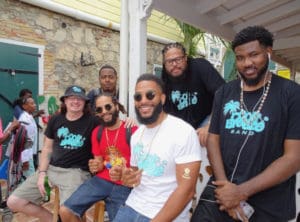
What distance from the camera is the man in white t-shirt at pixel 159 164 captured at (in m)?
Answer: 2.00

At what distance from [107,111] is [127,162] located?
0.50m

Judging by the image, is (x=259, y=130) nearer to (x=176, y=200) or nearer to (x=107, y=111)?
(x=176, y=200)

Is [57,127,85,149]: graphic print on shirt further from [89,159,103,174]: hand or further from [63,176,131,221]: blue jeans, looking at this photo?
[63,176,131,221]: blue jeans

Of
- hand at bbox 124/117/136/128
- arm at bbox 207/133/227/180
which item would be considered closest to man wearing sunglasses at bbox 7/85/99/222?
hand at bbox 124/117/136/128

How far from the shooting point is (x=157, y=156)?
2.09 meters

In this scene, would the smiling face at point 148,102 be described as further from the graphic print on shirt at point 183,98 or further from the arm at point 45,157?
the arm at point 45,157

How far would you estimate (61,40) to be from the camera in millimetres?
6680

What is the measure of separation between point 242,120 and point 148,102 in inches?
26.3

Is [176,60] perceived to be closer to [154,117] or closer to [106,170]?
[154,117]

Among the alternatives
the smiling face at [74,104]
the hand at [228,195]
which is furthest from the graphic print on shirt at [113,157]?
the hand at [228,195]

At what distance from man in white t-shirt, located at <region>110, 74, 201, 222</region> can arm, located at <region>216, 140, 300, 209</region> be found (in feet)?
1.11

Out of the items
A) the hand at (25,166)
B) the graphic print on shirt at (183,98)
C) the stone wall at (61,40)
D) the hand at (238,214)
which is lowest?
the hand at (25,166)

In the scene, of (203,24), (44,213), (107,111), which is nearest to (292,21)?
(203,24)

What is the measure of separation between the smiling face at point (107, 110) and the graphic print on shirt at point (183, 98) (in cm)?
56
